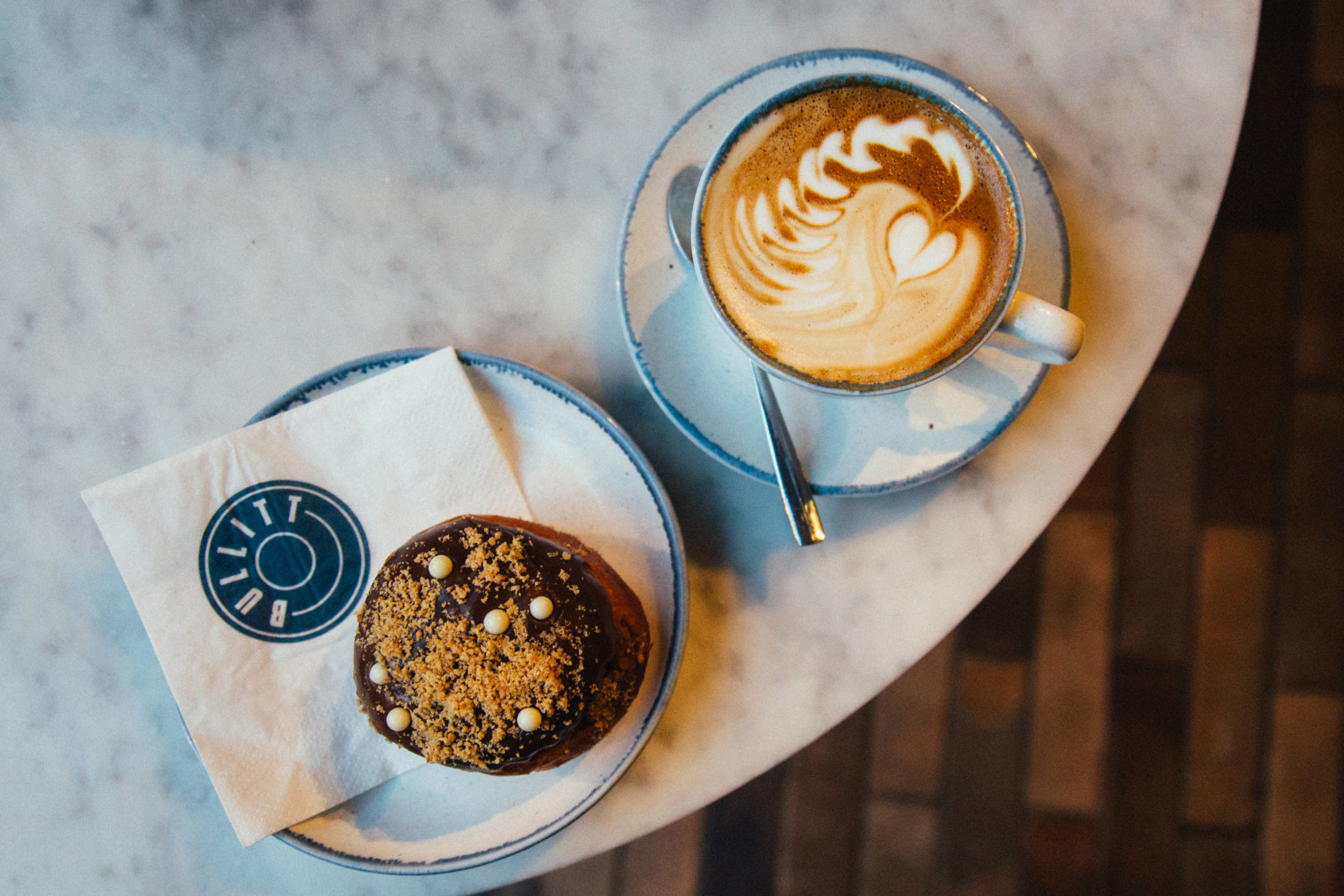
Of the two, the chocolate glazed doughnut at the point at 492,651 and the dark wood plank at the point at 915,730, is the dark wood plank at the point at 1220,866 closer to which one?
the dark wood plank at the point at 915,730

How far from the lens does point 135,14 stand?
1043mm

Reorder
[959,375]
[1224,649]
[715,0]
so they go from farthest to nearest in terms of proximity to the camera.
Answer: [1224,649] → [715,0] → [959,375]

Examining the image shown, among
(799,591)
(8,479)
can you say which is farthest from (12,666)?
(799,591)

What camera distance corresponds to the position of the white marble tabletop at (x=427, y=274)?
1.00 metres

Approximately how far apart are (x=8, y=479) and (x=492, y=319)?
0.58m

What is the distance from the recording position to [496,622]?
2.72ft

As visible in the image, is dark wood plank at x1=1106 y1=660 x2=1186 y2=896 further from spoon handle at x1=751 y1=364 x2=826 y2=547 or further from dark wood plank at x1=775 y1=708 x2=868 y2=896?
spoon handle at x1=751 y1=364 x2=826 y2=547

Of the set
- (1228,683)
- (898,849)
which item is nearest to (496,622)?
(898,849)

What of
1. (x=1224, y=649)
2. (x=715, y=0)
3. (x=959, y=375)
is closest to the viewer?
(x=959, y=375)

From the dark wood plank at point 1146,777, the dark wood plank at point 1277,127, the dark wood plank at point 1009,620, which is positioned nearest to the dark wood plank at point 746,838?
the dark wood plank at point 1009,620

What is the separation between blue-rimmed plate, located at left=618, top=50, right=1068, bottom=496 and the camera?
2.95ft

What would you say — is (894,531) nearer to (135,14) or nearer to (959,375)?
(959,375)

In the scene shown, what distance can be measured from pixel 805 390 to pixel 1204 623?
121cm

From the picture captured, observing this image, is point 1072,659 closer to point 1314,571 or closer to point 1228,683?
point 1228,683
